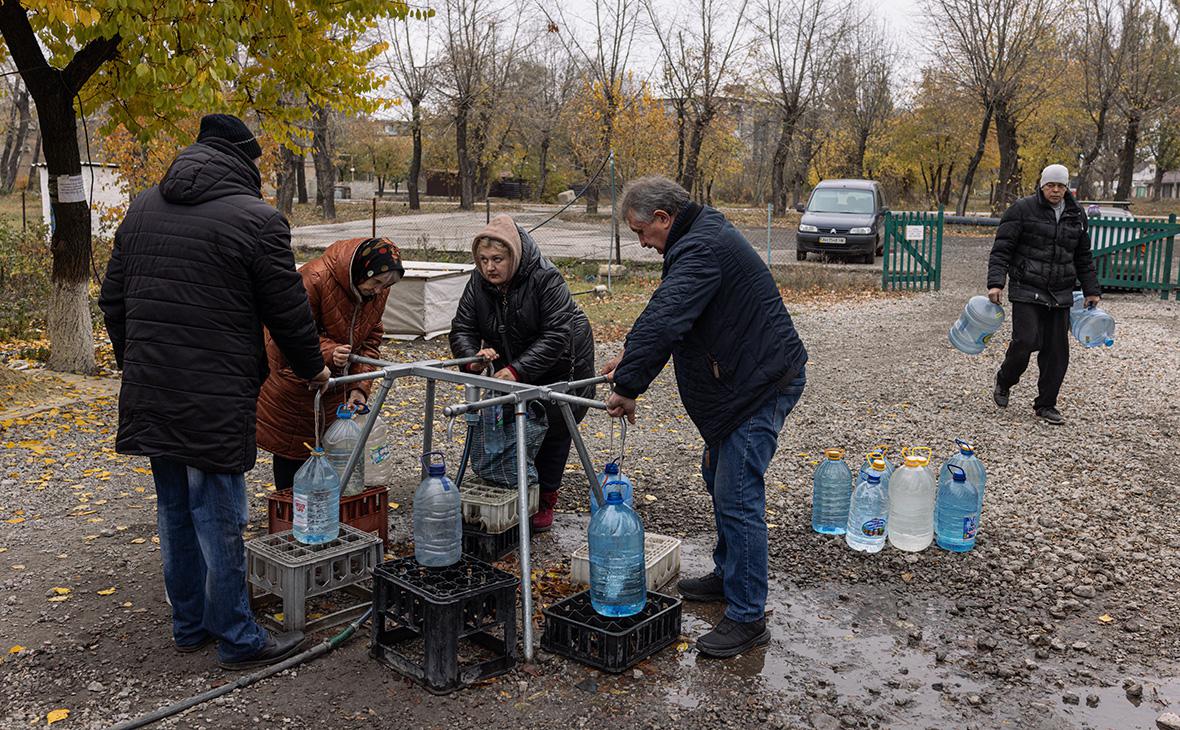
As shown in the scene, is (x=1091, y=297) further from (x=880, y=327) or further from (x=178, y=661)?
(x=178, y=661)

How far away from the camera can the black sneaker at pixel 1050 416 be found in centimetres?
785

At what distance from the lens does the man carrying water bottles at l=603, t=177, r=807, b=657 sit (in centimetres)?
391

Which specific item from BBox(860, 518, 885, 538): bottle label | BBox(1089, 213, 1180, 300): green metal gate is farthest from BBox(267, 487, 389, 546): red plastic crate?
Answer: BBox(1089, 213, 1180, 300): green metal gate

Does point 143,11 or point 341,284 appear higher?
point 143,11

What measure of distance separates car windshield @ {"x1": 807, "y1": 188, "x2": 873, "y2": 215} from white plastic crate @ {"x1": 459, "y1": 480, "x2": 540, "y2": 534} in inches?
722

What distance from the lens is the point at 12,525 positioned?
5539 millimetres

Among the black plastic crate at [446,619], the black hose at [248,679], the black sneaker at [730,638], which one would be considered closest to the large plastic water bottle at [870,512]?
the black sneaker at [730,638]

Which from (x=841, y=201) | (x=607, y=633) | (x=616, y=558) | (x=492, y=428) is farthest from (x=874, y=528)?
(x=841, y=201)

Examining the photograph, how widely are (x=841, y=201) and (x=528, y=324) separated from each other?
18.7 m

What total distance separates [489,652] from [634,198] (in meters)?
2.01

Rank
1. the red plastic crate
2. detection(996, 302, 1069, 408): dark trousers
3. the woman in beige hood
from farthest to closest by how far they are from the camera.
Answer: detection(996, 302, 1069, 408): dark trousers
the woman in beige hood
the red plastic crate

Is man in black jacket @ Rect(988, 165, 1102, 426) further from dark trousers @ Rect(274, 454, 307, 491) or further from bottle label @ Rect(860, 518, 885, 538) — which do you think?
dark trousers @ Rect(274, 454, 307, 491)

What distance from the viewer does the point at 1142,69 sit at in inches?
1430

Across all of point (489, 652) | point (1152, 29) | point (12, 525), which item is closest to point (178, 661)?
point (489, 652)
